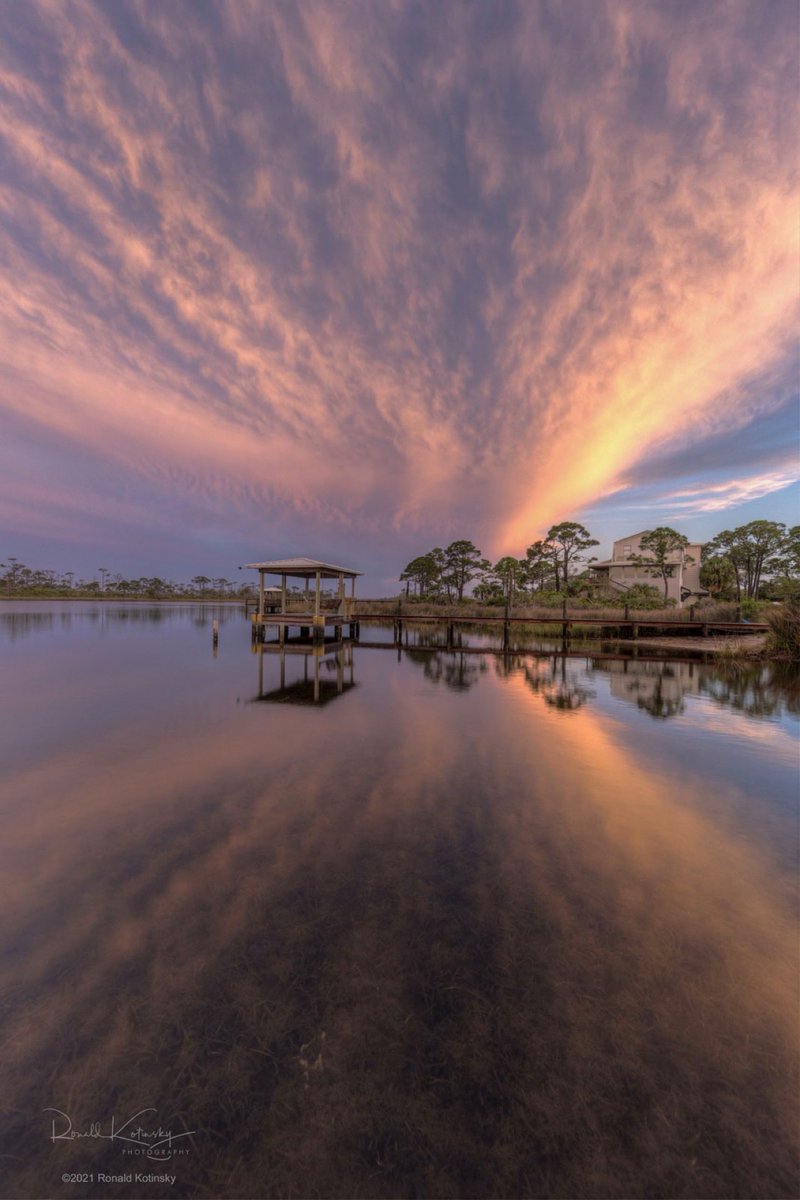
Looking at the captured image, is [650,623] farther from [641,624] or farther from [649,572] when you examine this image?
[649,572]

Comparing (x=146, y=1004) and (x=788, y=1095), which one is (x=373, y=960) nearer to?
(x=146, y=1004)

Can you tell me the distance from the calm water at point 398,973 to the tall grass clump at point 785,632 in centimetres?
1750

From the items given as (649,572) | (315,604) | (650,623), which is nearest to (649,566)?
(649,572)

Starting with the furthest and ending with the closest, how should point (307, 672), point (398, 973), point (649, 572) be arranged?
point (649, 572) → point (307, 672) → point (398, 973)

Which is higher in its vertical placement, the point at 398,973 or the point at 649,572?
the point at 649,572

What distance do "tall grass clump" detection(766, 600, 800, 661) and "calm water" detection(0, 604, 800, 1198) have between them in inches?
689

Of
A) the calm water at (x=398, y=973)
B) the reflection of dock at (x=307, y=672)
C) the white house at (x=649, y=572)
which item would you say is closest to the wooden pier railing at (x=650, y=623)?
the reflection of dock at (x=307, y=672)

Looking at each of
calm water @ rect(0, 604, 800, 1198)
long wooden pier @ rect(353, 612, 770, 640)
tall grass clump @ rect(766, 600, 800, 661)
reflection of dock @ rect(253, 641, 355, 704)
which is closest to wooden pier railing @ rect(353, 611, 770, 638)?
long wooden pier @ rect(353, 612, 770, 640)

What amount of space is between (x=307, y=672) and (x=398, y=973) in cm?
1424

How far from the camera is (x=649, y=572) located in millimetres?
42531

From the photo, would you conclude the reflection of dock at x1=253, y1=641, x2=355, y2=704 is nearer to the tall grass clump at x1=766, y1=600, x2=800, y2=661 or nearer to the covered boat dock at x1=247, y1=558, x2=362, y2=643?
the covered boat dock at x1=247, y1=558, x2=362, y2=643

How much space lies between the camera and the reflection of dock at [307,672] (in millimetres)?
12391

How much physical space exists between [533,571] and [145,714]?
41840 millimetres

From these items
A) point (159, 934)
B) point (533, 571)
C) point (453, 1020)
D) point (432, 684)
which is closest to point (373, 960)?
point (453, 1020)
